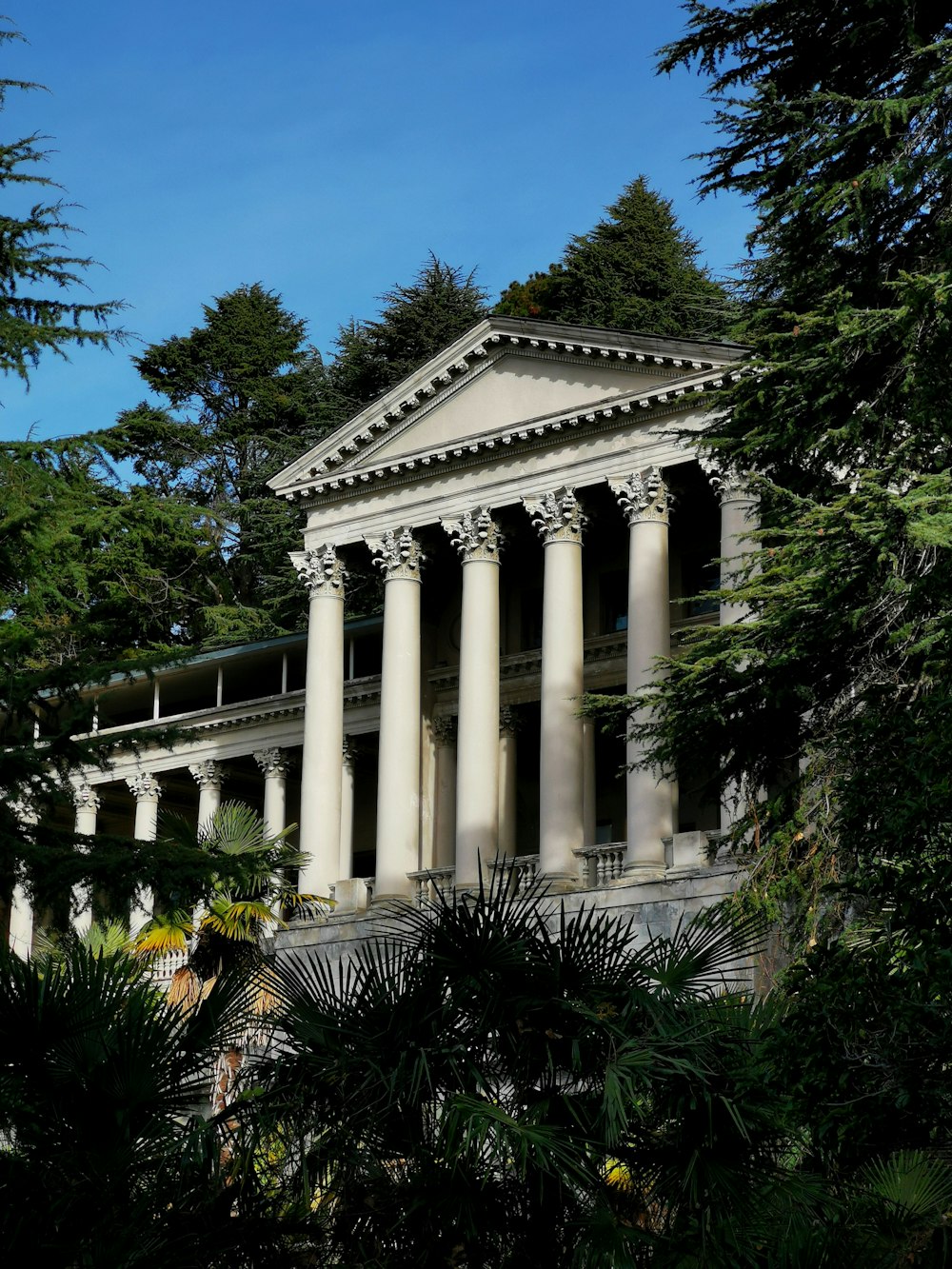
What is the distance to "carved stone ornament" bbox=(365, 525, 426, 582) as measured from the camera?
131 feet

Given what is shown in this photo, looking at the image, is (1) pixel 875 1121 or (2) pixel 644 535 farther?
(2) pixel 644 535

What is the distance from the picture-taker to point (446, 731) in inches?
1705

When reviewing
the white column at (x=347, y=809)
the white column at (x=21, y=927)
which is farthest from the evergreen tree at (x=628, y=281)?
the white column at (x=21, y=927)

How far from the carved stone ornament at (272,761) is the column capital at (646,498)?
14082 mm

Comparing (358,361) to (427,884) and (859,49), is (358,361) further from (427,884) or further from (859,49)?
(859,49)

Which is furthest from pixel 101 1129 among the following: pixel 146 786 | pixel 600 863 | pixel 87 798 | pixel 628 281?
pixel 628 281

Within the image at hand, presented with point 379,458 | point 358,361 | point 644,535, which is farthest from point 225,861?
point 358,361

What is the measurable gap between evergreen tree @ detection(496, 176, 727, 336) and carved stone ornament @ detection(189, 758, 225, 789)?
19.0 metres

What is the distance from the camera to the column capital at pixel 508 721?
139 feet

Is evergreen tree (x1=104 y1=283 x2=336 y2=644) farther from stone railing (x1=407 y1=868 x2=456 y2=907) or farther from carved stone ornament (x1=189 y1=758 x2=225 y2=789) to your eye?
stone railing (x1=407 y1=868 x2=456 y2=907)

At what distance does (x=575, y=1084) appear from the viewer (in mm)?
11523

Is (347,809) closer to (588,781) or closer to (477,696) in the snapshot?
(588,781)

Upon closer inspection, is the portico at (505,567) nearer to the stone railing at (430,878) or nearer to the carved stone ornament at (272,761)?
the stone railing at (430,878)

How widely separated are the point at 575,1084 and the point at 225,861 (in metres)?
8.56
